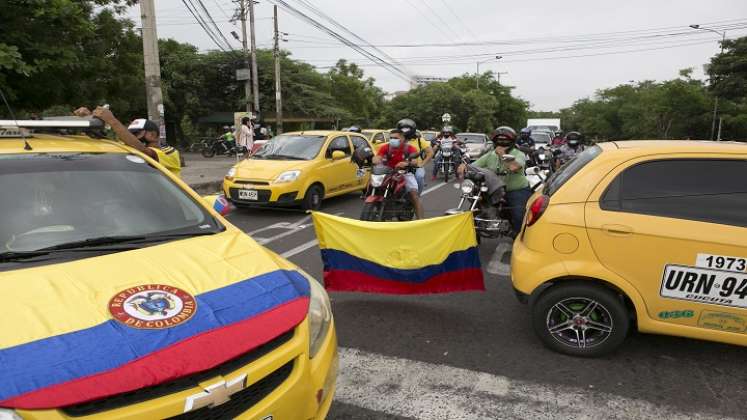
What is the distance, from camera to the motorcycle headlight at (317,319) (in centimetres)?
236

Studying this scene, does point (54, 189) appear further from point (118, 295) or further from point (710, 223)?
point (710, 223)

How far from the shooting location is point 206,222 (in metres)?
3.09

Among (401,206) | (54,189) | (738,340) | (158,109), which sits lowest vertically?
(738,340)

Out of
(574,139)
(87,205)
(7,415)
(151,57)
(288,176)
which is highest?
(151,57)

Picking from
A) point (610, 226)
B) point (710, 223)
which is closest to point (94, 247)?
point (610, 226)

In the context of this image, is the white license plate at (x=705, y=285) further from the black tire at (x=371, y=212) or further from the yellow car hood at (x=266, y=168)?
the yellow car hood at (x=266, y=168)

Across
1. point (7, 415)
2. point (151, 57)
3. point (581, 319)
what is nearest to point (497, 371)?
point (581, 319)

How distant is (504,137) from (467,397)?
3.61 metres

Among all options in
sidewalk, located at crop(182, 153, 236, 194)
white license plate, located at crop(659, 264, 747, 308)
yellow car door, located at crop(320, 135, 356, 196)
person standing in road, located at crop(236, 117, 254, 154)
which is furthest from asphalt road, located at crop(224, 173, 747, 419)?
person standing in road, located at crop(236, 117, 254, 154)

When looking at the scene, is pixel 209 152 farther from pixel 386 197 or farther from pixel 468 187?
pixel 468 187

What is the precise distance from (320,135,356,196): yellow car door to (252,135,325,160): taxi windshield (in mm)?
248

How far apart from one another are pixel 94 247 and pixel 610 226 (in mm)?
3153

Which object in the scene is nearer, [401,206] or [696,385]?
[696,385]

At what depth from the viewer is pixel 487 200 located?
20.1 ft
